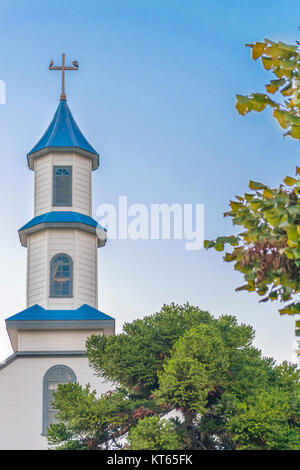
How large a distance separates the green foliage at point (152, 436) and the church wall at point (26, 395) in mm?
7686

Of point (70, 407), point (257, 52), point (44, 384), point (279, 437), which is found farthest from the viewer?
point (44, 384)

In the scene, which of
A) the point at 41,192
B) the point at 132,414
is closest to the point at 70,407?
the point at 132,414

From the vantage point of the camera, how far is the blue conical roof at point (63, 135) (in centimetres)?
3247

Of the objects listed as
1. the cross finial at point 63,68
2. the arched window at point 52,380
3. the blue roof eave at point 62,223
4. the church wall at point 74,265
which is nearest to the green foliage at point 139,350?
the arched window at point 52,380

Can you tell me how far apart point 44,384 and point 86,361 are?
5.46 feet

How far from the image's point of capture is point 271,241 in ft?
29.1

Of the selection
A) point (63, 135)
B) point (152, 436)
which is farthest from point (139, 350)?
point (63, 135)

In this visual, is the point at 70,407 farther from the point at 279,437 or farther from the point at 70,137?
the point at 70,137

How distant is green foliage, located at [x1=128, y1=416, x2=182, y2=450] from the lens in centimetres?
1992

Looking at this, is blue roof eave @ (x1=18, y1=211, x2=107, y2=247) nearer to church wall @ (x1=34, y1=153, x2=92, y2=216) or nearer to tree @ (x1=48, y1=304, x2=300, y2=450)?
church wall @ (x1=34, y1=153, x2=92, y2=216)

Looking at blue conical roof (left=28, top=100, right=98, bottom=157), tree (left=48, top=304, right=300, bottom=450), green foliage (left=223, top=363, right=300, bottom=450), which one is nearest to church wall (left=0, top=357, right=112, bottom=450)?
tree (left=48, top=304, right=300, bottom=450)

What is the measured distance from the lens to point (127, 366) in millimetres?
22984

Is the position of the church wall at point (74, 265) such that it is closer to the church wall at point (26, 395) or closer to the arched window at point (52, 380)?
the church wall at point (26, 395)

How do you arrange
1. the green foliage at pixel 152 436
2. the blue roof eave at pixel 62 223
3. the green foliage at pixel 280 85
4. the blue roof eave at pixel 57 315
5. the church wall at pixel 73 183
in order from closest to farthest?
the green foliage at pixel 280 85
the green foliage at pixel 152 436
the blue roof eave at pixel 57 315
the blue roof eave at pixel 62 223
the church wall at pixel 73 183
